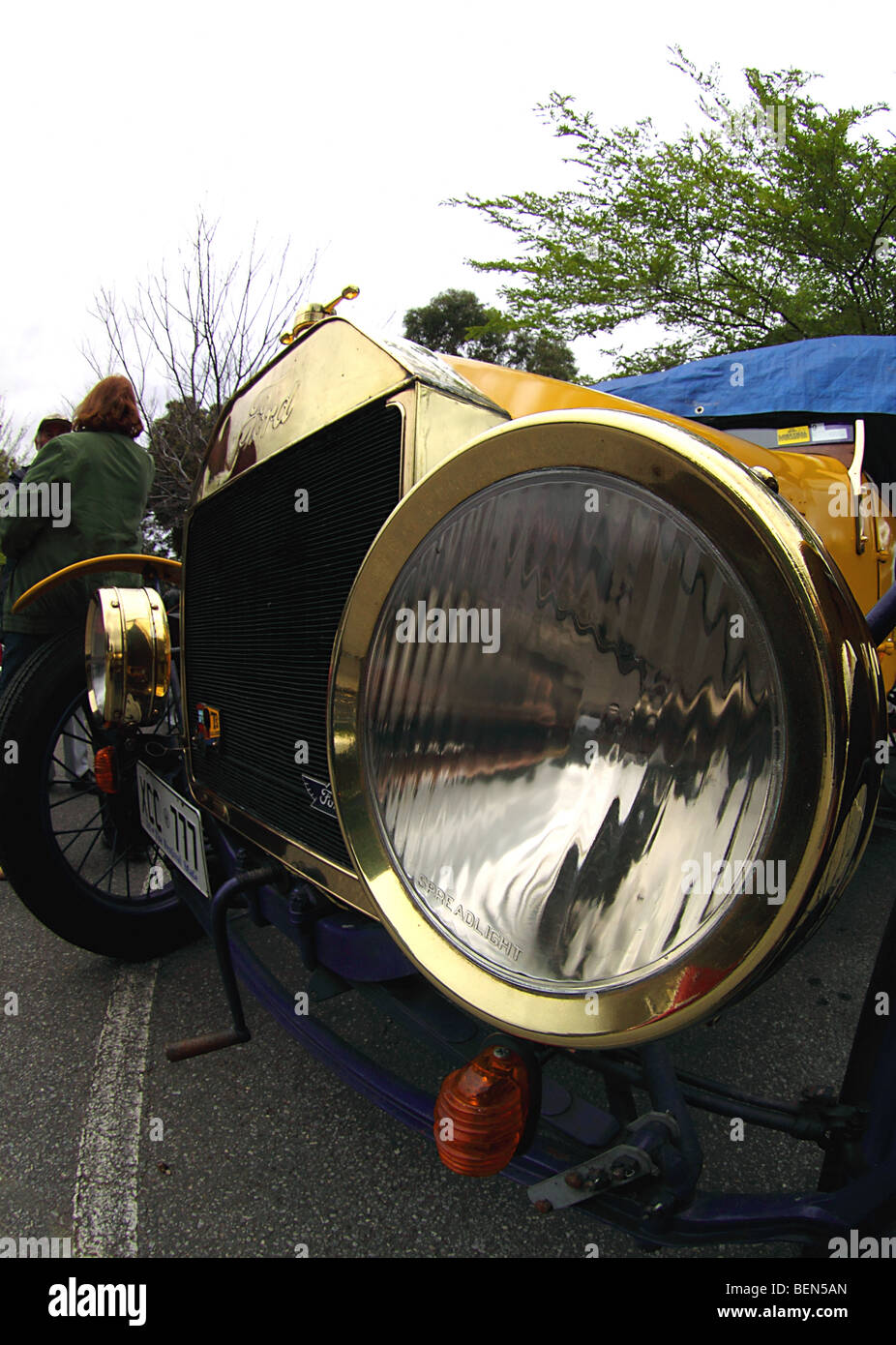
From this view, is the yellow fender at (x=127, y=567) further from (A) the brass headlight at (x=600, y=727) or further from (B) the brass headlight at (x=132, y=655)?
(A) the brass headlight at (x=600, y=727)

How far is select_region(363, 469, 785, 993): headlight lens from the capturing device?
29.1 inches

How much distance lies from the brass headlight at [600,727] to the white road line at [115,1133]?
0.99 m

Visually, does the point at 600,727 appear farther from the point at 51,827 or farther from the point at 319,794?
the point at 51,827

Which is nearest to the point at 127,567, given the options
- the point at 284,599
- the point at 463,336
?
the point at 284,599

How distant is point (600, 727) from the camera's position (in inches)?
33.3

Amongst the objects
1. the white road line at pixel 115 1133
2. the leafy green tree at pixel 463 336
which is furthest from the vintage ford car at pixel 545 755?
the leafy green tree at pixel 463 336

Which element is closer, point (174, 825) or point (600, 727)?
point (600, 727)

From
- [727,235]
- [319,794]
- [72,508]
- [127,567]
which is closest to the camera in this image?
[319,794]

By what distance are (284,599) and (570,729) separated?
767 mm

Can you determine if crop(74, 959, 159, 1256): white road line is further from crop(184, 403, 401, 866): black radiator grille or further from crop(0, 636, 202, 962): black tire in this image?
crop(184, 403, 401, 866): black radiator grille

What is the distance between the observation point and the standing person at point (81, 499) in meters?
2.81

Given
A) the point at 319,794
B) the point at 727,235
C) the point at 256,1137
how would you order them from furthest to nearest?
the point at 727,235 → the point at 256,1137 → the point at 319,794

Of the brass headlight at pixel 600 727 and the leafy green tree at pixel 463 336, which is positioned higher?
the leafy green tree at pixel 463 336
